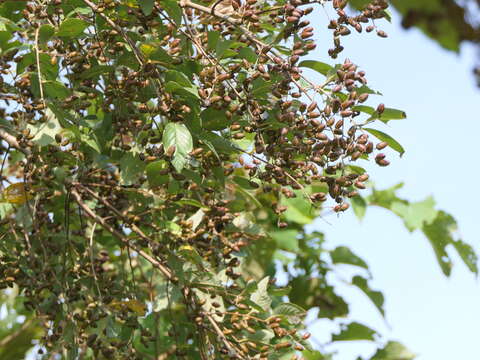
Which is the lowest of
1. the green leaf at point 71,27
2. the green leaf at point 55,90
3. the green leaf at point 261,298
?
the green leaf at point 261,298

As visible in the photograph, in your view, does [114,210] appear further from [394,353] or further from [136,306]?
[394,353]

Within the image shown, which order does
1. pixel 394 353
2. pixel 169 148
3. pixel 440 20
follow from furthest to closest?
1. pixel 394 353
2. pixel 169 148
3. pixel 440 20

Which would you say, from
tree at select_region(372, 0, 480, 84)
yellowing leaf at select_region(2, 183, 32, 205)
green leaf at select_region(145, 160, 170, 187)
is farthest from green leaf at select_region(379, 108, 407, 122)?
tree at select_region(372, 0, 480, 84)

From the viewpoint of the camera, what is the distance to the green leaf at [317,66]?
2.22 meters

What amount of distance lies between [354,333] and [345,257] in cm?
47

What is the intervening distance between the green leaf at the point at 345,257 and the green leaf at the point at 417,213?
1.05 ft

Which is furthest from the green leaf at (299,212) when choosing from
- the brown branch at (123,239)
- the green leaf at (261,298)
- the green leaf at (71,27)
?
the green leaf at (71,27)

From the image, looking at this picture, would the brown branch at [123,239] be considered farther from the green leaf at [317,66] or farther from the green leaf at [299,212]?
the green leaf at [299,212]

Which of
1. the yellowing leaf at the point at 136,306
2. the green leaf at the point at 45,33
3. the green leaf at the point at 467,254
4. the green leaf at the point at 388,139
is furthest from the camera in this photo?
the green leaf at the point at 467,254

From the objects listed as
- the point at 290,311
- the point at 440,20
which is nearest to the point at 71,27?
the point at 290,311

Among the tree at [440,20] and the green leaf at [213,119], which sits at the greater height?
the tree at [440,20]

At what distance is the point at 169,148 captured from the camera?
6.63 ft

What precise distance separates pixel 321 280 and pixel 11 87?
225 cm

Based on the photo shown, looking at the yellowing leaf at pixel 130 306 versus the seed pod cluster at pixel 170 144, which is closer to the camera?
the seed pod cluster at pixel 170 144
